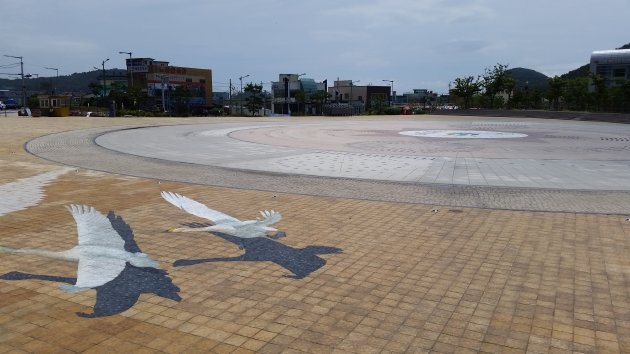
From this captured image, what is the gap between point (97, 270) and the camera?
5.84 metres

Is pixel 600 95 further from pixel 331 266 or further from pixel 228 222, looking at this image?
pixel 331 266

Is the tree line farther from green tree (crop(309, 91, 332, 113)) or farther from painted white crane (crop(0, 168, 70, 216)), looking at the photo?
painted white crane (crop(0, 168, 70, 216))

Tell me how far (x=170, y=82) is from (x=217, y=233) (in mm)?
119472

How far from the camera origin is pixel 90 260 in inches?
242

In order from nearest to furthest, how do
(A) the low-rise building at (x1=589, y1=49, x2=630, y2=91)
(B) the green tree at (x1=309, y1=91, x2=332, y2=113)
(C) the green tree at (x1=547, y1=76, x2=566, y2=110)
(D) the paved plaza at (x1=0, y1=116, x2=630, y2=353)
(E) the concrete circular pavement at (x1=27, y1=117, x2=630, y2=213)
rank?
(D) the paved plaza at (x1=0, y1=116, x2=630, y2=353)
(E) the concrete circular pavement at (x1=27, y1=117, x2=630, y2=213)
(C) the green tree at (x1=547, y1=76, x2=566, y2=110)
(A) the low-rise building at (x1=589, y1=49, x2=630, y2=91)
(B) the green tree at (x1=309, y1=91, x2=332, y2=113)

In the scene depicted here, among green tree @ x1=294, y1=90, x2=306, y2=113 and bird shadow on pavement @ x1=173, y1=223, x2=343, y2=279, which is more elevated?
green tree @ x1=294, y1=90, x2=306, y2=113

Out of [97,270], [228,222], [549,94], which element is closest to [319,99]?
[549,94]

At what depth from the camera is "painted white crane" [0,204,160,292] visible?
561 cm

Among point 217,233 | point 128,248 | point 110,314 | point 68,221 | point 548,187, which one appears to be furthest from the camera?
point 548,187

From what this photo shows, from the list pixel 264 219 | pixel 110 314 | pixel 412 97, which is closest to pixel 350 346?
pixel 110 314

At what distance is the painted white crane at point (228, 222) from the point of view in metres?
7.70

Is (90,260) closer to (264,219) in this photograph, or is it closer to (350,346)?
(264,219)

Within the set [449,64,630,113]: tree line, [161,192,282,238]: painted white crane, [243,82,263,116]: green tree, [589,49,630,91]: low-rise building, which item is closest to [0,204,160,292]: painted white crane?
[161,192,282,238]: painted white crane

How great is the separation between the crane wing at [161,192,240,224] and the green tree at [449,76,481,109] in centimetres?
6449
